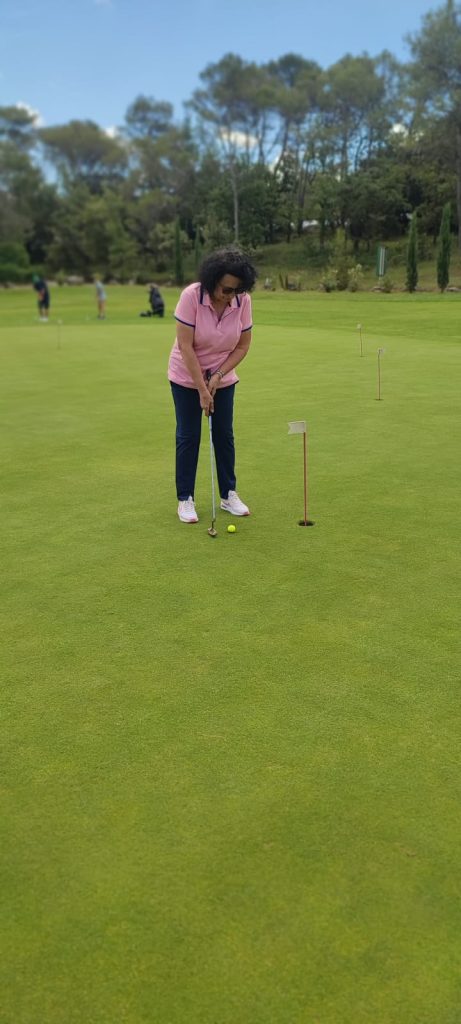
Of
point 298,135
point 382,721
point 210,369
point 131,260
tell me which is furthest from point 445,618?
point 298,135

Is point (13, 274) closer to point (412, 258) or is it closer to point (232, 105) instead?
point (232, 105)

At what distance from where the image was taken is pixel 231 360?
551cm

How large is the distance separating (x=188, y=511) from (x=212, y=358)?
3.58 feet

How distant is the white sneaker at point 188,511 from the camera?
5.62 metres

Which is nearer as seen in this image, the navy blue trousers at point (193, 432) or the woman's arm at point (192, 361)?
the woman's arm at point (192, 361)

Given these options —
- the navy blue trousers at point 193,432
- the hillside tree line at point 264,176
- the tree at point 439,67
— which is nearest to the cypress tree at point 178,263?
the hillside tree line at point 264,176

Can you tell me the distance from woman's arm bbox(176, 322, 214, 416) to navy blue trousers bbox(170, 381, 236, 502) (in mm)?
282

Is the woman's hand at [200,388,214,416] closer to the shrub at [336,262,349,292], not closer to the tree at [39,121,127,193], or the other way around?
the shrub at [336,262,349,292]

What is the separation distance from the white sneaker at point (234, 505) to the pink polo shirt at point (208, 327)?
32.0 inches

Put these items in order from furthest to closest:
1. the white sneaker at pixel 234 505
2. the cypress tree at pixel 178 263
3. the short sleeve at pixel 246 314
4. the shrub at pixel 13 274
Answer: the shrub at pixel 13 274, the cypress tree at pixel 178 263, the white sneaker at pixel 234 505, the short sleeve at pixel 246 314

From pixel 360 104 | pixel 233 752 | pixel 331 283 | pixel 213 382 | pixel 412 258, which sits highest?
pixel 360 104

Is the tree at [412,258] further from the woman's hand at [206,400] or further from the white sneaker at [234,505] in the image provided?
the woman's hand at [206,400]

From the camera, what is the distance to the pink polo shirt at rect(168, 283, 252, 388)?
5230 millimetres

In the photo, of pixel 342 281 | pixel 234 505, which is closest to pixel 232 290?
pixel 234 505
